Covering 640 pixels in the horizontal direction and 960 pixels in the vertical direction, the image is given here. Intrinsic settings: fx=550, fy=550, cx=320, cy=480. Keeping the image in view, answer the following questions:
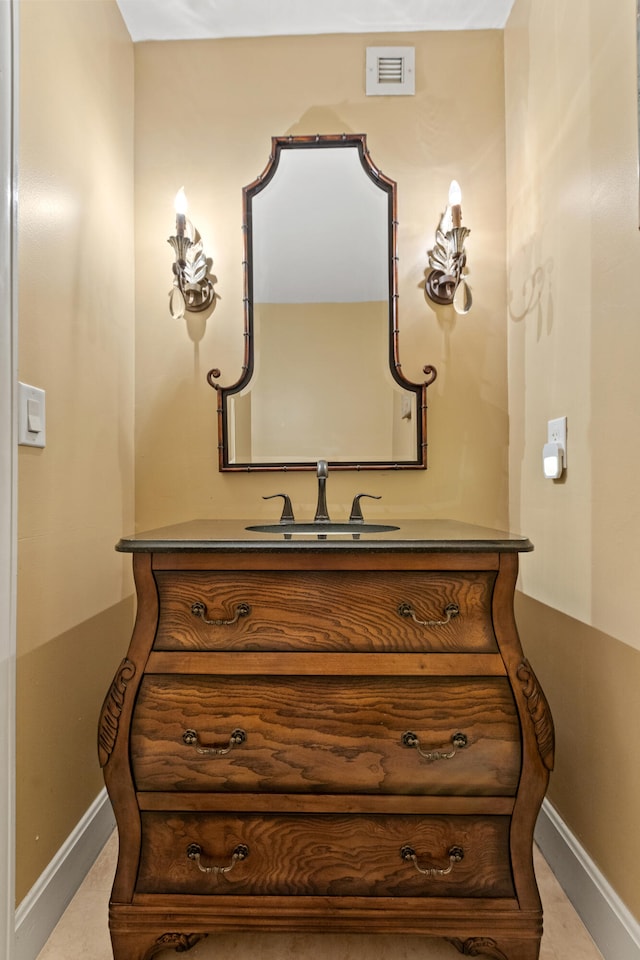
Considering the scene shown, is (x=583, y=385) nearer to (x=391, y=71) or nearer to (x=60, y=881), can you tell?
(x=391, y=71)

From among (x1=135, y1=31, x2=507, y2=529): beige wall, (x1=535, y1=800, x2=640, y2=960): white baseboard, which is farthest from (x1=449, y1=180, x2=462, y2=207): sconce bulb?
(x1=535, y1=800, x2=640, y2=960): white baseboard

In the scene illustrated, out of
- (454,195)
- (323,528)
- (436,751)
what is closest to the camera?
(436,751)

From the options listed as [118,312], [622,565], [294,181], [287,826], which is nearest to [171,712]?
[287,826]

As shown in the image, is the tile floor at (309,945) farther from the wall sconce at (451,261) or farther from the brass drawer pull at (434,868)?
the wall sconce at (451,261)

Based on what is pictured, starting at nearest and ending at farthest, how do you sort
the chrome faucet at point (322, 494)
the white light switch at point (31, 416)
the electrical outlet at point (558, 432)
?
the white light switch at point (31, 416)
the electrical outlet at point (558, 432)
the chrome faucet at point (322, 494)

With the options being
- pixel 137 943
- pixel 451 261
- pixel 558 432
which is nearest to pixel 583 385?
pixel 558 432

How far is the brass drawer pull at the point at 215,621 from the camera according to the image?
109 cm

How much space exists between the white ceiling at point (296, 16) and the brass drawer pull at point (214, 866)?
2302 millimetres

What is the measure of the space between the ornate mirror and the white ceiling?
359 mm

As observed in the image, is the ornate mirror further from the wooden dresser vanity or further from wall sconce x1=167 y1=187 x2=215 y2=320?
the wooden dresser vanity

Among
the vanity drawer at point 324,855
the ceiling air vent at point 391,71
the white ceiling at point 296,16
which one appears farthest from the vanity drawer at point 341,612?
the white ceiling at point 296,16

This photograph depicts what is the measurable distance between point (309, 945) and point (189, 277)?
1820mm

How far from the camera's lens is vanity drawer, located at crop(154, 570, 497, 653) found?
1081 mm

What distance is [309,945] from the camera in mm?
1216
